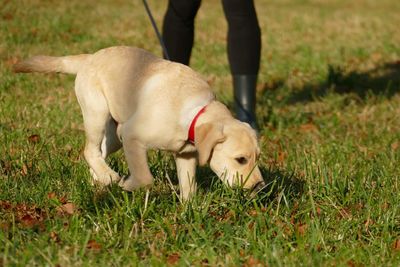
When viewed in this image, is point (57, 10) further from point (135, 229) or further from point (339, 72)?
point (135, 229)

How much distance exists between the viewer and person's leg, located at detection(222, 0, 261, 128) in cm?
516

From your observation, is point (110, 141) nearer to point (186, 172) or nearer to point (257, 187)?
point (186, 172)

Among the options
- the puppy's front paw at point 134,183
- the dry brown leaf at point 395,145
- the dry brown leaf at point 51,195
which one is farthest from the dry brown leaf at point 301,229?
the dry brown leaf at point 395,145

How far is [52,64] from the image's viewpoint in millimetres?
4266

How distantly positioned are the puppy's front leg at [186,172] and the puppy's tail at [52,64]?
88 cm

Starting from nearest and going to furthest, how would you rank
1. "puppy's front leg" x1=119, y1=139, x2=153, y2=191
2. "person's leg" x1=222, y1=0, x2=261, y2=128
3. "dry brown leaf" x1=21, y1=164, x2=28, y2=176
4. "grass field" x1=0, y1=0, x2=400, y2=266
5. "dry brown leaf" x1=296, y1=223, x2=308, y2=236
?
"grass field" x1=0, y1=0, x2=400, y2=266 → "dry brown leaf" x1=296, y1=223, x2=308, y2=236 → "puppy's front leg" x1=119, y1=139, x2=153, y2=191 → "dry brown leaf" x1=21, y1=164, x2=28, y2=176 → "person's leg" x1=222, y1=0, x2=261, y2=128

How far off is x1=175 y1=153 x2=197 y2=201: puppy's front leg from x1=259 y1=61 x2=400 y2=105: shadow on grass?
9.98ft

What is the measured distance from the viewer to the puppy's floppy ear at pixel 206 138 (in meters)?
3.41

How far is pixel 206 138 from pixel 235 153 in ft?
0.59

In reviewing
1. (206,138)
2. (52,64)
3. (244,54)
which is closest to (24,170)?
(52,64)

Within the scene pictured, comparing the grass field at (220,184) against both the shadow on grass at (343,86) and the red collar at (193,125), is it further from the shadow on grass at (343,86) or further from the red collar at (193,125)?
the red collar at (193,125)

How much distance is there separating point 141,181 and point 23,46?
462cm

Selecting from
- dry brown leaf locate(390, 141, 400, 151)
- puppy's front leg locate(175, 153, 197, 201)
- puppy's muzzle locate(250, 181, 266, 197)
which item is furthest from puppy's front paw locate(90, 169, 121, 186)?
dry brown leaf locate(390, 141, 400, 151)

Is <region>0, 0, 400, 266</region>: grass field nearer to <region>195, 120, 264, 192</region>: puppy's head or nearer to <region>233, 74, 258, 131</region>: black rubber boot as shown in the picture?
<region>195, 120, 264, 192</region>: puppy's head
